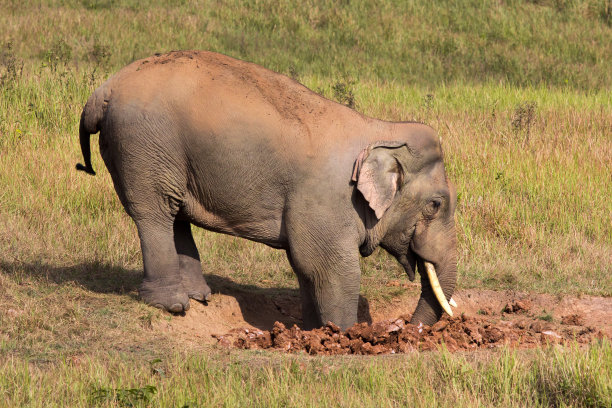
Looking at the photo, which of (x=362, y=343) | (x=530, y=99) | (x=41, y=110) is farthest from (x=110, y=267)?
(x=530, y=99)

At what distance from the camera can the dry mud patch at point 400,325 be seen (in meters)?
6.32

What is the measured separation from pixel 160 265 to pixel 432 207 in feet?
7.06

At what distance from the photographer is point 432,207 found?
6602mm

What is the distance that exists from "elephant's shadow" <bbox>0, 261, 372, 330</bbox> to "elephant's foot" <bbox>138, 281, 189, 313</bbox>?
17.1 inches

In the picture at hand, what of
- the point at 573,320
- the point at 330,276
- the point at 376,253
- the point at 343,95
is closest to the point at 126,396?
the point at 330,276

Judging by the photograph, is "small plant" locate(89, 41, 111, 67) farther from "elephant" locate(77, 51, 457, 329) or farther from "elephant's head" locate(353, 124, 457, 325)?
"elephant's head" locate(353, 124, 457, 325)

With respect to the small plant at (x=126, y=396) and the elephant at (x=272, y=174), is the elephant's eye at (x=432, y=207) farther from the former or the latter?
the small plant at (x=126, y=396)

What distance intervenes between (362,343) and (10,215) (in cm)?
428

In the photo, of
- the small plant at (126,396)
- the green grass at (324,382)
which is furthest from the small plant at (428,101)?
the small plant at (126,396)

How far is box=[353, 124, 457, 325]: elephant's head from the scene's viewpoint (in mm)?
6312

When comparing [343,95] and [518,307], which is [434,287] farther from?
[343,95]

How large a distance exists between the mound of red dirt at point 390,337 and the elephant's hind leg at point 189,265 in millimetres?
538

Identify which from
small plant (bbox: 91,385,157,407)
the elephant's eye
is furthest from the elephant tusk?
small plant (bbox: 91,385,157,407)

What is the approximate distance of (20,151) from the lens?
10.4 m
